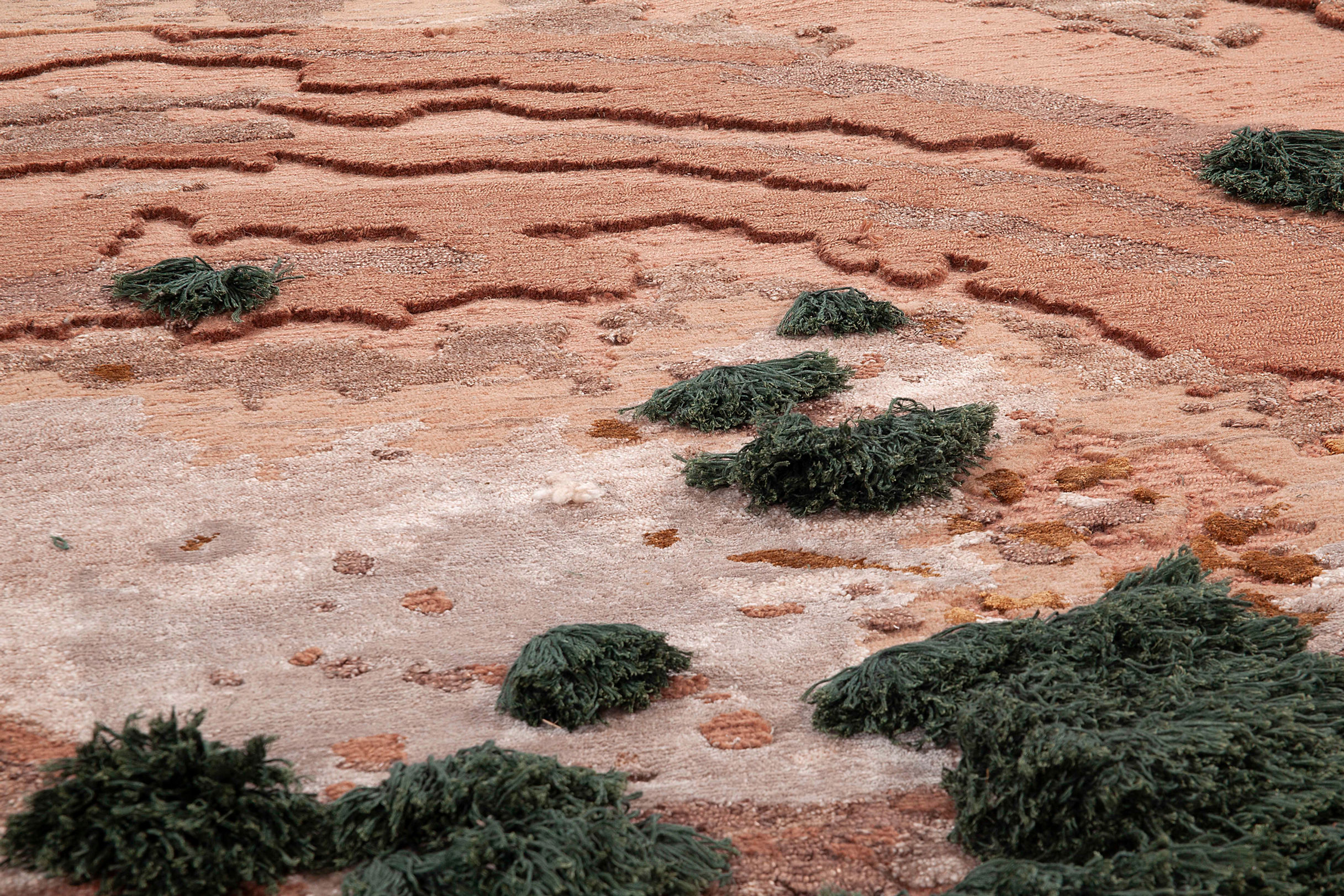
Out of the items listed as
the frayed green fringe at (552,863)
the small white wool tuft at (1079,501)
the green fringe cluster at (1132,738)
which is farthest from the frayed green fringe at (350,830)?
the small white wool tuft at (1079,501)

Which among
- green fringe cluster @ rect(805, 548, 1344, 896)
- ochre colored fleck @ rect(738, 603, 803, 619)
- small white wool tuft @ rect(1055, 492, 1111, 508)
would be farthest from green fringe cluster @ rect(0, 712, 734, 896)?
small white wool tuft @ rect(1055, 492, 1111, 508)

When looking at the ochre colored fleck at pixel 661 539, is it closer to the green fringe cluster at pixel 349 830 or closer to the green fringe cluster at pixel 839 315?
the green fringe cluster at pixel 349 830

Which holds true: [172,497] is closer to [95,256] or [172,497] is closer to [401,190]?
[95,256]

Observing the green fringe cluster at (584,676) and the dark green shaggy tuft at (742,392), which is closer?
the green fringe cluster at (584,676)

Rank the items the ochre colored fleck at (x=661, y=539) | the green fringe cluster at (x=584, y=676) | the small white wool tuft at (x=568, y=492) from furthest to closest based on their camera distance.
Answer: the small white wool tuft at (x=568, y=492) → the ochre colored fleck at (x=661, y=539) → the green fringe cluster at (x=584, y=676)

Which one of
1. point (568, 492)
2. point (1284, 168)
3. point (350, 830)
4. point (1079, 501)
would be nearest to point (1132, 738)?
point (1079, 501)

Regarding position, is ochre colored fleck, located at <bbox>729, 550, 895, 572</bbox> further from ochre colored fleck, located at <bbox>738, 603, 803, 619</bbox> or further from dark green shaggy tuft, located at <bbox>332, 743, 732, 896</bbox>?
dark green shaggy tuft, located at <bbox>332, 743, 732, 896</bbox>
